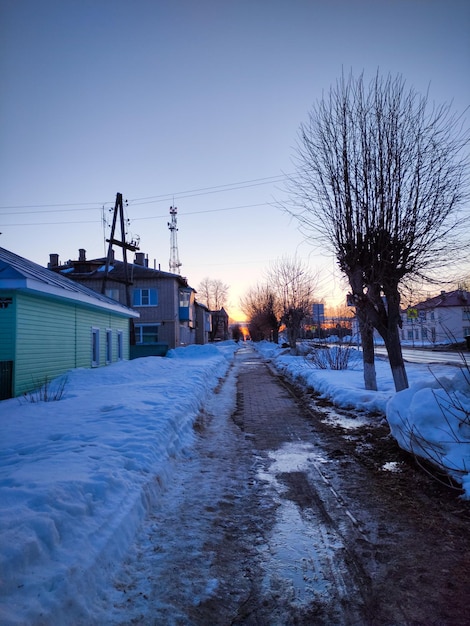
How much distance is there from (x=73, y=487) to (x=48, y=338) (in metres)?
11.0

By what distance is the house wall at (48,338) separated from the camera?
1210 centimetres

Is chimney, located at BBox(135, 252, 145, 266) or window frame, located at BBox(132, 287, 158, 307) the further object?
chimney, located at BBox(135, 252, 145, 266)

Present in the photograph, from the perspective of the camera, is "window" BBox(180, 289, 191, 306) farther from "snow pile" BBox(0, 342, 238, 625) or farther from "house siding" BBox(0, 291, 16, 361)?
"snow pile" BBox(0, 342, 238, 625)

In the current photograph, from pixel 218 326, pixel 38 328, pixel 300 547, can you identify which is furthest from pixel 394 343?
pixel 218 326

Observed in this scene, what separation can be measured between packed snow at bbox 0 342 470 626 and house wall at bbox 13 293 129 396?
211cm

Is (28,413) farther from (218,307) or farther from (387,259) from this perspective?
(218,307)

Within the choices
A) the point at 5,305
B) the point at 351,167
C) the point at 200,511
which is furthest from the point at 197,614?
the point at 5,305

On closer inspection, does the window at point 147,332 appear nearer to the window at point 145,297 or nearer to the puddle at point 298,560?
the window at point 145,297

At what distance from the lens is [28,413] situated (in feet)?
27.8

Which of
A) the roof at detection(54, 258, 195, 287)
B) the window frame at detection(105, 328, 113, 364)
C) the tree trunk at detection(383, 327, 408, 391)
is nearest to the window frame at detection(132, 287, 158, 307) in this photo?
the roof at detection(54, 258, 195, 287)

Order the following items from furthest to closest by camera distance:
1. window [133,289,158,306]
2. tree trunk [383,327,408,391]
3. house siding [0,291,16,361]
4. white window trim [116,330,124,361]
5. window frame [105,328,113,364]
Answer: window [133,289,158,306] → white window trim [116,330,124,361] → window frame [105,328,113,364] → house siding [0,291,16,361] → tree trunk [383,327,408,391]

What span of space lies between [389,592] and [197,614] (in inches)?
53.0

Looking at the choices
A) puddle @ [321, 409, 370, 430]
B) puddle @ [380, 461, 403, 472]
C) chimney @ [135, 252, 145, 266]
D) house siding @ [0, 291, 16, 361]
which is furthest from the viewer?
chimney @ [135, 252, 145, 266]

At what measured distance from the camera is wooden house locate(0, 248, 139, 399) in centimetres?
1156
